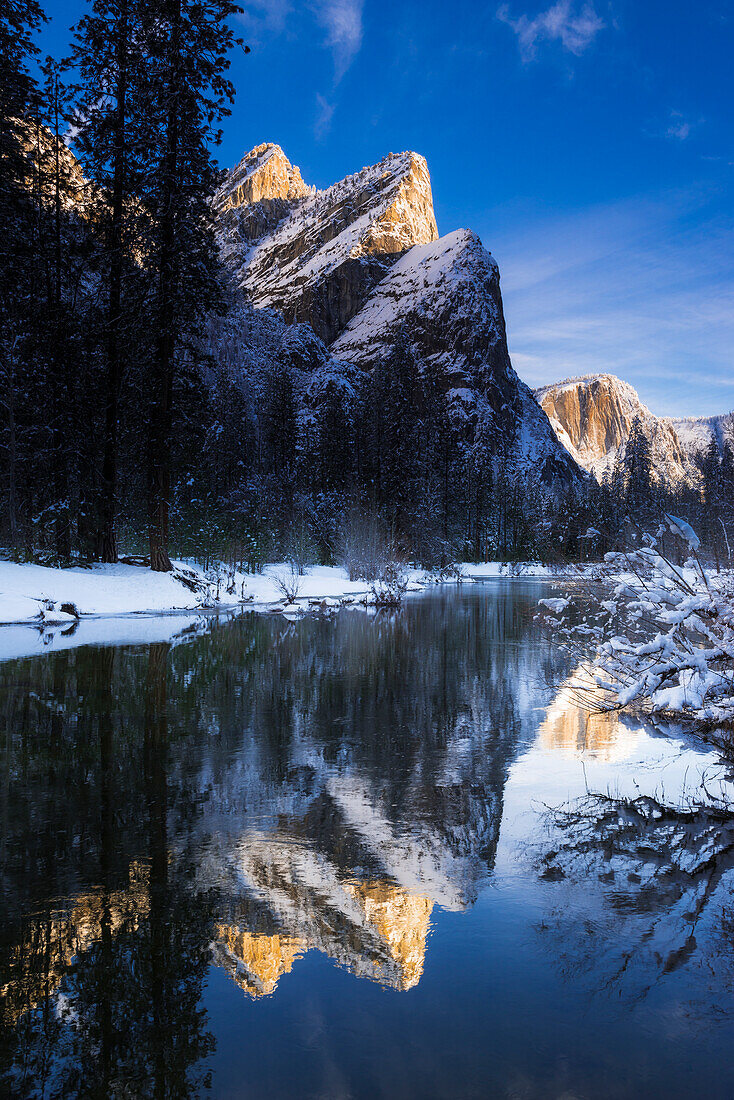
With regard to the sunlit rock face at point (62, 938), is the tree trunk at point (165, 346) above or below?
above

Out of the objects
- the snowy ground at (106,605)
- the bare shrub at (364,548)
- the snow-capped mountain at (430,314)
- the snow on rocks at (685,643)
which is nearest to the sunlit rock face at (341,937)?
the snow on rocks at (685,643)

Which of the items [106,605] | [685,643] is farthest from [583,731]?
[106,605]

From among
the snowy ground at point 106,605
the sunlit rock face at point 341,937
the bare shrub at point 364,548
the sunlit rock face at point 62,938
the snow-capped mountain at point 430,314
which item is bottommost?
the sunlit rock face at point 341,937

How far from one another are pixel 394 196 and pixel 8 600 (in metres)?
208

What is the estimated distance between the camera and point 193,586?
937 inches

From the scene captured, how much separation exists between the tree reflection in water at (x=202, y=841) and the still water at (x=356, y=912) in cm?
2

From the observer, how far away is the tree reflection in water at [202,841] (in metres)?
2.98

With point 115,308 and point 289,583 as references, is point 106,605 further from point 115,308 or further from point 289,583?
point 289,583

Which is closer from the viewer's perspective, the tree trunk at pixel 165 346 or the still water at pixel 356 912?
the still water at pixel 356 912

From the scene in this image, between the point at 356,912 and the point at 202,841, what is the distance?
1.44 m

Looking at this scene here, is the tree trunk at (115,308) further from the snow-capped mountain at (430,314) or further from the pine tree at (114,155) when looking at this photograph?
the snow-capped mountain at (430,314)

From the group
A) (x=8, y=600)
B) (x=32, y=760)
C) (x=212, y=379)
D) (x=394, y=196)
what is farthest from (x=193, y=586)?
(x=394, y=196)

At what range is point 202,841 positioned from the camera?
16.0 ft

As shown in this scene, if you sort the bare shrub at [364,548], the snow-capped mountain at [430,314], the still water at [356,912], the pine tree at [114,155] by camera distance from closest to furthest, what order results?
the still water at [356,912], the pine tree at [114,155], the bare shrub at [364,548], the snow-capped mountain at [430,314]
